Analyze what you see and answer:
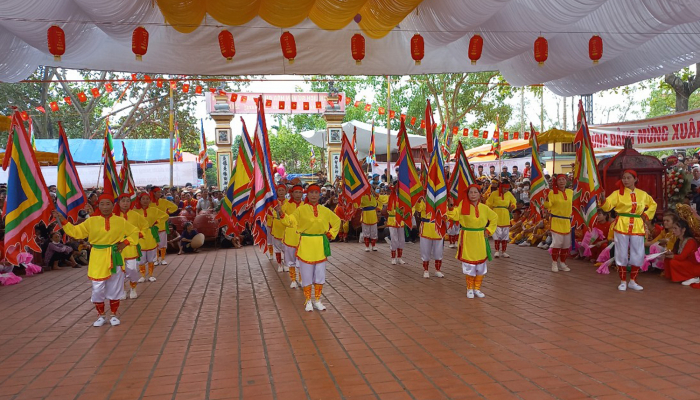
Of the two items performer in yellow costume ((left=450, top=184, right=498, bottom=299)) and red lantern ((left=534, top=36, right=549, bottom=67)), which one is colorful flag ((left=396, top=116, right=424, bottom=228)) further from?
red lantern ((left=534, top=36, right=549, bottom=67))

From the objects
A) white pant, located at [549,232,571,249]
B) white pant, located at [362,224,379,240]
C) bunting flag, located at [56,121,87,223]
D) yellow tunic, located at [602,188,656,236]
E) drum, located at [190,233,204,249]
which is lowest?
drum, located at [190,233,204,249]

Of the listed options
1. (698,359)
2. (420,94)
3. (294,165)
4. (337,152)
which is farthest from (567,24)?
(294,165)

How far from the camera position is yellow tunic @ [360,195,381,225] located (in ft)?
38.7

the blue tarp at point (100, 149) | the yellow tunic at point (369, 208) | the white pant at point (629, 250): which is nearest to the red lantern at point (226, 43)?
the yellow tunic at point (369, 208)

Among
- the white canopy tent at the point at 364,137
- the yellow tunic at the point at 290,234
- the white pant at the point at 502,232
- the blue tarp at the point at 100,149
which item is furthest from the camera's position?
the white canopy tent at the point at 364,137

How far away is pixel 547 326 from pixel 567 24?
5.12 m

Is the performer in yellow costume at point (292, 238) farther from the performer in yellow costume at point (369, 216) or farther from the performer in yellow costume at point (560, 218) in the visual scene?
the performer in yellow costume at point (560, 218)

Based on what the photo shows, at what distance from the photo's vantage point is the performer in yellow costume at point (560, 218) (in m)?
8.81

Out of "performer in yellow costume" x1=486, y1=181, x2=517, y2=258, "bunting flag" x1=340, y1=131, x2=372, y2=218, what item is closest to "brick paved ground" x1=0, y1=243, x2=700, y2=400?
"performer in yellow costume" x1=486, y1=181, x2=517, y2=258

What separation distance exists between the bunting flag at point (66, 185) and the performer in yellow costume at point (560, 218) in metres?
7.23

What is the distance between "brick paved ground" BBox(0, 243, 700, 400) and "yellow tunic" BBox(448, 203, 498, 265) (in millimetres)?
580

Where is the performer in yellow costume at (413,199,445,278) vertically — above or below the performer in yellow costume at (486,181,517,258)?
below

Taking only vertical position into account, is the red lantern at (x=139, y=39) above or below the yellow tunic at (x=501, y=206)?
above

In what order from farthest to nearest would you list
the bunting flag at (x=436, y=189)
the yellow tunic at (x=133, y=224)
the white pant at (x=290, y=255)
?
the white pant at (x=290, y=255)
the bunting flag at (x=436, y=189)
the yellow tunic at (x=133, y=224)
